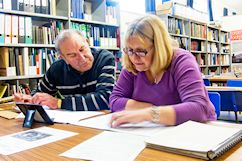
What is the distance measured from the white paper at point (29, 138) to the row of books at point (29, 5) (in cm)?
195

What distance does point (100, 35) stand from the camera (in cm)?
356

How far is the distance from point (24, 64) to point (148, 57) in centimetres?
185

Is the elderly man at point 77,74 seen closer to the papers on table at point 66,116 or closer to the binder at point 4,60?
the papers on table at point 66,116

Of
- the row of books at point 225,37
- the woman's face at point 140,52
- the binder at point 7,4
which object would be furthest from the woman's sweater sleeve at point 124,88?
the row of books at point 225,37

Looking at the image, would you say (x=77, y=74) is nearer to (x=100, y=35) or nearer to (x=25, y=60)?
(x=25, y=60)

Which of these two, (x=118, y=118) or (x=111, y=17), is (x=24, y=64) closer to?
(x=111, y=17)

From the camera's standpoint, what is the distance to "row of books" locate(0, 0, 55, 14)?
102 inches

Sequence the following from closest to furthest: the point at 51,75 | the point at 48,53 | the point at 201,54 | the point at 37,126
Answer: the point at 37,126 < the point at 51,75 < the point at 48,53 < the point at 201,54

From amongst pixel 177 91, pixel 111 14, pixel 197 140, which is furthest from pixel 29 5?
pixel 197 140

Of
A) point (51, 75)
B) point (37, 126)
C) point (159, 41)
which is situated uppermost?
point (159, 41)

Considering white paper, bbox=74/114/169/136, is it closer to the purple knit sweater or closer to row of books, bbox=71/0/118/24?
the purple knit sweater

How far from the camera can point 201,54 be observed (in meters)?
6.26

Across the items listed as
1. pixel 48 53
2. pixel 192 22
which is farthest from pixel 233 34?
pixel 48 53

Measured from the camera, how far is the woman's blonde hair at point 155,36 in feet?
3.96
